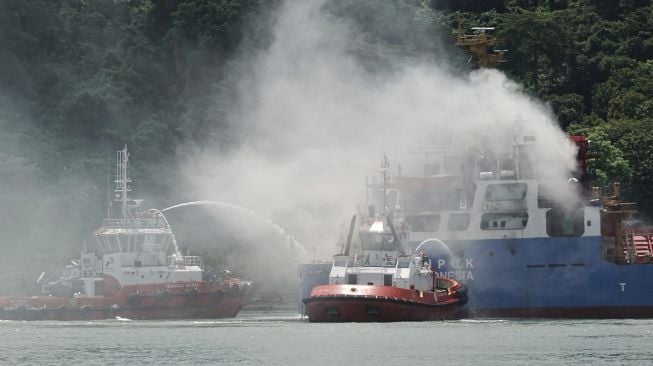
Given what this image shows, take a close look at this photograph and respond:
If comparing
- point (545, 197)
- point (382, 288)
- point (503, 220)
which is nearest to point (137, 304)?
point (382, 288)

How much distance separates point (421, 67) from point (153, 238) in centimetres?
3756

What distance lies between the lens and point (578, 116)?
525ft

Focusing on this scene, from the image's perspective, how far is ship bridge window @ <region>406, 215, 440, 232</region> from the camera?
119562 millimetres

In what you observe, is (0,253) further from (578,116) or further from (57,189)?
(578,116)

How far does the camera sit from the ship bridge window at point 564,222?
117 meters

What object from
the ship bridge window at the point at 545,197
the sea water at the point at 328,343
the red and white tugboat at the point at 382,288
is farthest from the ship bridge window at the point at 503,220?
the sea water at the point at 328,343

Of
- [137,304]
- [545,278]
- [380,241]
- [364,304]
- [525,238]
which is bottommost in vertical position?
[364,304]

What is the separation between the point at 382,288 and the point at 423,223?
37.2ft

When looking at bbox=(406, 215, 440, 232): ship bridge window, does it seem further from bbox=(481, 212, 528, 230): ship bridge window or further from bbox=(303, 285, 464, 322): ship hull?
bbox=(303, 285, 464, 322): ship hull

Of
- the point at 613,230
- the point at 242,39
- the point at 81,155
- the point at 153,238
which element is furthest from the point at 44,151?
the point at 613,230

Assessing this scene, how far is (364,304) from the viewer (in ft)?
356

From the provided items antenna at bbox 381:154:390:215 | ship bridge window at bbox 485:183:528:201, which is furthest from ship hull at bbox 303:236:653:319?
antenna at bbox 381:154:390:215

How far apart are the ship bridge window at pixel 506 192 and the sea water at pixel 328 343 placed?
7.00m

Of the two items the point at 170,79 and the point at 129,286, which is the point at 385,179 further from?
the point at 170,79
